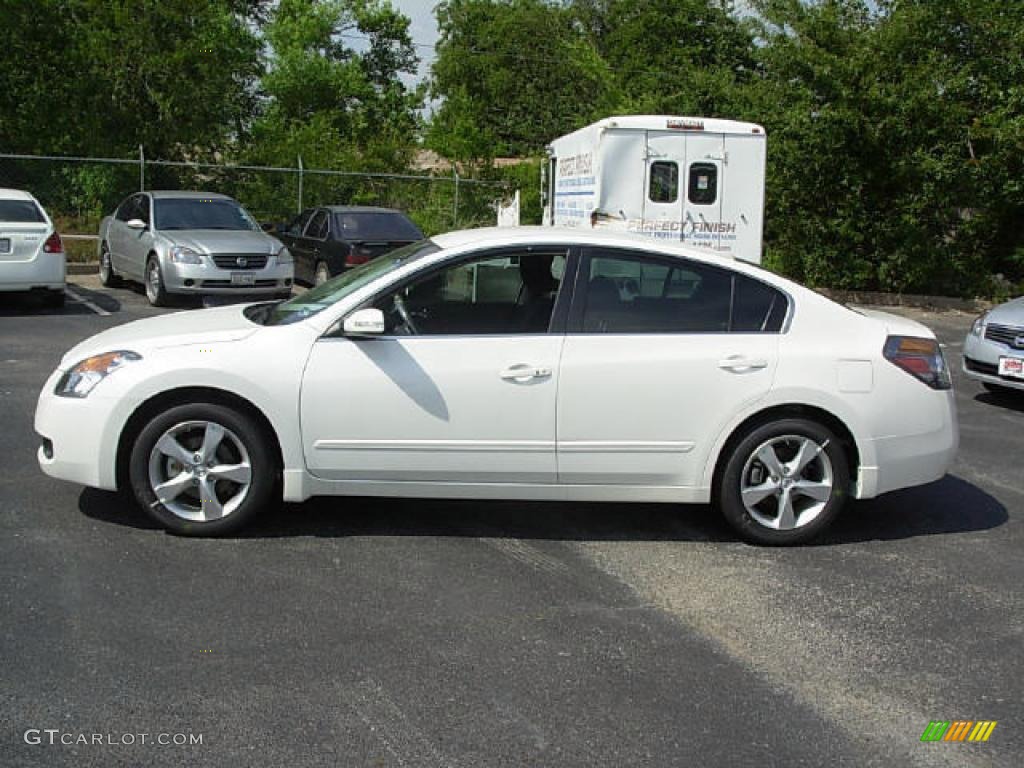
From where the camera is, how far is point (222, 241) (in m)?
14.8

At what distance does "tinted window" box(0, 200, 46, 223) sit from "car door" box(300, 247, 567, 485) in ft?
31.9

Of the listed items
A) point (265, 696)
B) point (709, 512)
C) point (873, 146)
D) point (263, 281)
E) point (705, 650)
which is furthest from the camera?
point (873, 146)

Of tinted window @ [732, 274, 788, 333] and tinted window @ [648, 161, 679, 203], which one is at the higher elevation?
tinted window @ [648, 161, 679, 203]

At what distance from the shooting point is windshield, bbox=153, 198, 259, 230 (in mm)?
15578

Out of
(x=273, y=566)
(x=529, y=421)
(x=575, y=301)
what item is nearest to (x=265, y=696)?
(x=273, y=566)

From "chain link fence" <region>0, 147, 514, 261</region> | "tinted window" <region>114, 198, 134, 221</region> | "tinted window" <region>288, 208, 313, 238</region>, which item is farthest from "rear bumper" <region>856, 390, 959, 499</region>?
"chain link fence" <region>0, 147, 514, 261</region>

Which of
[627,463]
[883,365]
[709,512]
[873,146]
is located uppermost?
[873,146]

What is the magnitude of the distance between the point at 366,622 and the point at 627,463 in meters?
1.63

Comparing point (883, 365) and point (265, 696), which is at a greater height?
point (883, 365)

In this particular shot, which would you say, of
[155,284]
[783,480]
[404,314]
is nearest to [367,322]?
[404,314]

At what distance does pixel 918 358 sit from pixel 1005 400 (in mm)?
5219

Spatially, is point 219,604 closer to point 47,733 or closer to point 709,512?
point 47,733

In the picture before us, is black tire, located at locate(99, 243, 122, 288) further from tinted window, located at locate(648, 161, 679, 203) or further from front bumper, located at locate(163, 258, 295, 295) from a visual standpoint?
tinted window, located at locate(648, 161, 679, 203)

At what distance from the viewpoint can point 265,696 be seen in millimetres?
3893
